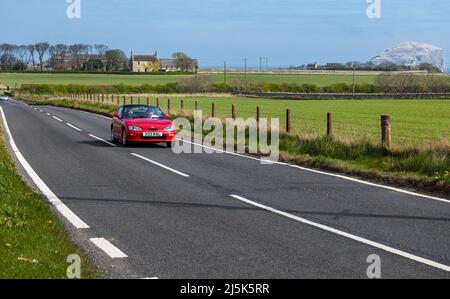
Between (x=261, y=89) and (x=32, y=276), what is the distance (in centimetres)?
10462

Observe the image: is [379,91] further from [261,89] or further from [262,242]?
[262,242]

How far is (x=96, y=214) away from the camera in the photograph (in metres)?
9.94

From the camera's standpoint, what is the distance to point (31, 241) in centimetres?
755

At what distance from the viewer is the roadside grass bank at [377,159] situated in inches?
519

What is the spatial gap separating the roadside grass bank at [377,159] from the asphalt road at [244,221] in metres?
0.88

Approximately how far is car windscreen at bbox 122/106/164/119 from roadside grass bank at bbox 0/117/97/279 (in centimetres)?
1206

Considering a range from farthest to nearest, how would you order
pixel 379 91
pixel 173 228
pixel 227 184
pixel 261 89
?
pixel 261 89 < pixel 379 91 < pixel 227 184 < pixel 173 228

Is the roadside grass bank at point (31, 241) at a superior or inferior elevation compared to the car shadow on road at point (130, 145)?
superior

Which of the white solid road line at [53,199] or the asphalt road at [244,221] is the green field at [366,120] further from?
the white solid road line at [53,199]

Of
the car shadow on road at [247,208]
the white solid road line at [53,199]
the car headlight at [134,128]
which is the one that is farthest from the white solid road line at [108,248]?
the car headlight at [134,128]

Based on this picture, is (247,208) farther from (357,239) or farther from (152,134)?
(152,134)

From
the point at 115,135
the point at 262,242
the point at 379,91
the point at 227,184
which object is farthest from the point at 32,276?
the point at 379,91

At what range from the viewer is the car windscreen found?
22.9 m

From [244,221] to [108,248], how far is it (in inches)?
92.6
